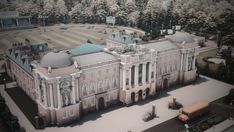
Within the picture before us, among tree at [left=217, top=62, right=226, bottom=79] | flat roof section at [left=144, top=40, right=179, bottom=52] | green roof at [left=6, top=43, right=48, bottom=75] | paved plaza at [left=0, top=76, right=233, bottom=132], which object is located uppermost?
flat roof section at [left=144, top=40, right=179, bottom=52]

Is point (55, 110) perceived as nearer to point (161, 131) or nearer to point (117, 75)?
point (117, 75)

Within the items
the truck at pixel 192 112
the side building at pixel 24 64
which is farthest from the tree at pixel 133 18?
the truck at pixel 192 112

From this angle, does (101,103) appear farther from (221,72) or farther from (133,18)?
(133,18)

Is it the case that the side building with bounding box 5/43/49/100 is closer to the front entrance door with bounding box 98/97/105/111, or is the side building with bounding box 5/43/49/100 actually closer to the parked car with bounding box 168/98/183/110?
the front entrance door with bounding box 98/97/105/111

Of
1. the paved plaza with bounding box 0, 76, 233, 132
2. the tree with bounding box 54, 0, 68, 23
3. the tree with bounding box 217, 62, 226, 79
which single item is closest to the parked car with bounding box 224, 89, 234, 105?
the paved plaza with bounding box 0, 76, 233, 132

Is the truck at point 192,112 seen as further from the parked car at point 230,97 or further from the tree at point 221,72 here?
the tree at point 221,72

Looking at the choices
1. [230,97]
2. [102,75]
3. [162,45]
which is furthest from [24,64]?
[230,97]
